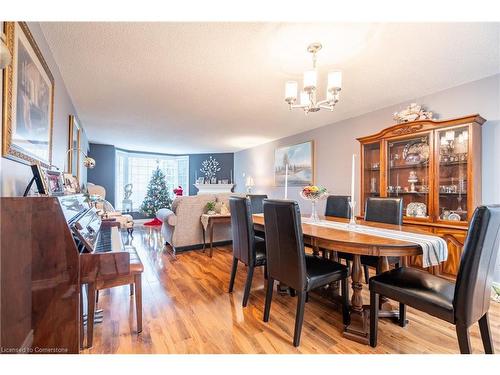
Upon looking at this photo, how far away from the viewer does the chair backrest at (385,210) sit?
233 centimetres

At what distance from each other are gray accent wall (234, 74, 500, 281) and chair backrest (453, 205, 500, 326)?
1.77 meters

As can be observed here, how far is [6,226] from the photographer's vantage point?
100 cm

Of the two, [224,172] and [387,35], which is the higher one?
[387,35]

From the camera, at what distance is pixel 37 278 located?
108cm

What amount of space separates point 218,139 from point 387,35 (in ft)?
13.7

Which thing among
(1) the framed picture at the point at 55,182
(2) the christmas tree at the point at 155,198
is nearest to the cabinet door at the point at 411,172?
(1) the framed picture at the point at 55,182

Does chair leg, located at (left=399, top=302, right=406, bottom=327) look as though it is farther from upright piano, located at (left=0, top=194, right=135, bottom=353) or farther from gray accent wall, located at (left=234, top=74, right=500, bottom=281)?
upright piano, located at (left=0, top=194, right=135, bottom=353)

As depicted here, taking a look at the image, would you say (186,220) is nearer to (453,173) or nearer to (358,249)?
(358,249)

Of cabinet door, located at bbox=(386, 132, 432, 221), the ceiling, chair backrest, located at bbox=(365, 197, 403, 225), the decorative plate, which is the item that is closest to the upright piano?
the ceiling

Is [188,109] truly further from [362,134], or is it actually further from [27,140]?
[362,134]

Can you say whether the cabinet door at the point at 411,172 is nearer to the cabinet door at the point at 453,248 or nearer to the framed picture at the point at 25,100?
the cabinet door at the point at 453,248

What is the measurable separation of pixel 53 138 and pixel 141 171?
5474mm
